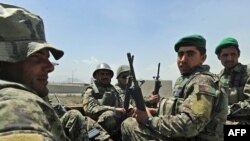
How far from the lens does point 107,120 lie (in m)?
5.60

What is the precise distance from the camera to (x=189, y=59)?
12.3 feet

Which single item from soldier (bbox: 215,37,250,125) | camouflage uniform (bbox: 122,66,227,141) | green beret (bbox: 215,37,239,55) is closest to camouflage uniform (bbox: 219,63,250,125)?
soldier (bbox: 215,37,250,125)

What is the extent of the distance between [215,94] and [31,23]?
2.22 metres

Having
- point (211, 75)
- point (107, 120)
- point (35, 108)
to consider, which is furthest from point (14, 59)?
point (107, 120)

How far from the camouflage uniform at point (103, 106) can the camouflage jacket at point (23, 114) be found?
4201 mm

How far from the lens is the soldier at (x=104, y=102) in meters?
5.59

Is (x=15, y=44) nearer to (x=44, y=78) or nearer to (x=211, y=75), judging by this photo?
(x=44, y=78)

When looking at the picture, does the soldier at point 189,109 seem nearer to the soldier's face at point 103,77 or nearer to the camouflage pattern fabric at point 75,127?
the camouflage pattern fabric at point 75,127

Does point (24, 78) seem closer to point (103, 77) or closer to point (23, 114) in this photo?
→ point (23, 114)

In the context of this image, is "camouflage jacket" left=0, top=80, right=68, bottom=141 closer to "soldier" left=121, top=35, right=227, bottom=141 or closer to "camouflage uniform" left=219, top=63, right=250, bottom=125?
"soldier" left=121, top=35, right=227, bottom=141

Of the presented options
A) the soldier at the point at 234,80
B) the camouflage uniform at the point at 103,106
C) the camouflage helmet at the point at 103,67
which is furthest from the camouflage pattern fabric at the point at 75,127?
the soldier at the point at 234,80

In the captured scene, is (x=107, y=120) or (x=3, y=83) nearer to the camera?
(x=3, y=83)

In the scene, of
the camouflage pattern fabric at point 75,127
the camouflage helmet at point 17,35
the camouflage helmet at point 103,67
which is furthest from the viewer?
the camouflage helmet at point 103,67

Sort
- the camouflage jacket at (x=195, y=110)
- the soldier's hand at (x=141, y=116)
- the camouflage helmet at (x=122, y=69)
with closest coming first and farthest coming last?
the camouflage jacket at (x=195, y=110)
the soldier's hand at (x=141, y=116)
the camouflage helmet at (x=122, y=69)
